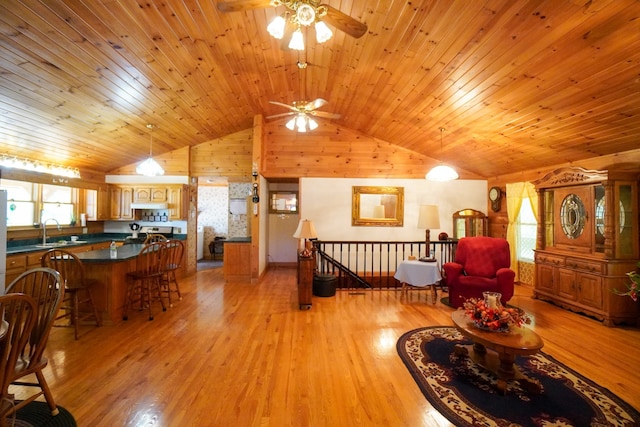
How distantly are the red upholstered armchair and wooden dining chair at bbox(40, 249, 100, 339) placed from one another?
4.87m

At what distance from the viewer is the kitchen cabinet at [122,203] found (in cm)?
649

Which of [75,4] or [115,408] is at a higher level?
[75,4]

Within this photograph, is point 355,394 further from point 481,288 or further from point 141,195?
point 141,195

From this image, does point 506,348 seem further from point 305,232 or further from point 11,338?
point 11,338

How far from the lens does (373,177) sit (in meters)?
6.74

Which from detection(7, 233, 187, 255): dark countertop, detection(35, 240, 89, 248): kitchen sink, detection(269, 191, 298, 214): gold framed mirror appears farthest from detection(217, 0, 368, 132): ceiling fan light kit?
detection(269, 191, 298, 214): gold framed mirror

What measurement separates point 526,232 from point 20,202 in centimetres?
958

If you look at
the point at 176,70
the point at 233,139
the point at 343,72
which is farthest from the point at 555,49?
the point at 233,139

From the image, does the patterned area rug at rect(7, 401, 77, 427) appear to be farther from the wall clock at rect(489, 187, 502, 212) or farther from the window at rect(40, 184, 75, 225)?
the wall clock at rect(489, 187, 502, 212)

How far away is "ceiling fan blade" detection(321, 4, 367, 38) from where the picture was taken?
6.89ft

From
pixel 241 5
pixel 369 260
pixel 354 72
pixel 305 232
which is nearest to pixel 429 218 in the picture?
pixel 305 232

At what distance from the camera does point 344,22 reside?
2.18 meters

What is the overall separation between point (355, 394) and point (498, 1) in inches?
130

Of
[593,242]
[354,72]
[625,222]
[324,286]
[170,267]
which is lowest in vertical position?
[324,286]
